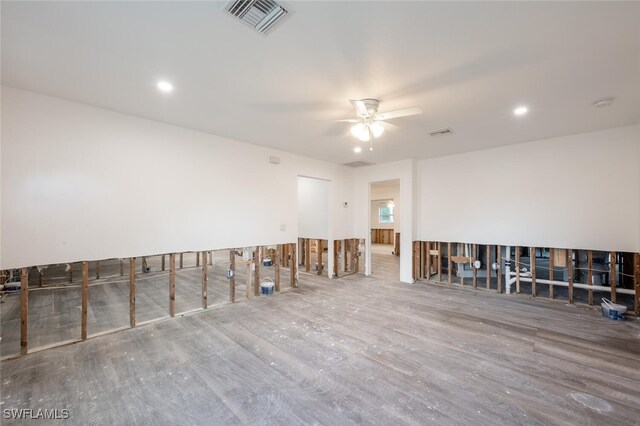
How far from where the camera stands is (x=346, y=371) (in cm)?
250

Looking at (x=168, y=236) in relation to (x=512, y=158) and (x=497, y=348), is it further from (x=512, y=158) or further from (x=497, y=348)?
(x=512, y=158)

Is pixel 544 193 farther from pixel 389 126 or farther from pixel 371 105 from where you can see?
pixel 371 105

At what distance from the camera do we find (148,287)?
527 cm

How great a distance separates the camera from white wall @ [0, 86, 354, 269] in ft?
9.33

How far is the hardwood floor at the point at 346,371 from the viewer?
1.98m

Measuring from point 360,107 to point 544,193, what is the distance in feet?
13.7

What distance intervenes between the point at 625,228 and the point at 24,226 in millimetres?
8309

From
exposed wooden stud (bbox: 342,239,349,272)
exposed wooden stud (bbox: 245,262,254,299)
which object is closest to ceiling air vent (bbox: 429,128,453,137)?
exposed wooden stud (bbox: 342,239,349,272)

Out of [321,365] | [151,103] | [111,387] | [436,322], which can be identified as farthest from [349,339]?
[151,103]

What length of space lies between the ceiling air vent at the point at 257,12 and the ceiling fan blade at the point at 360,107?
1.28 meters

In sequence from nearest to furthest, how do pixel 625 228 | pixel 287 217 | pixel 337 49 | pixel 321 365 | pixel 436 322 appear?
pixel 337 49 → pixel 321 365 → pixel 436 322 → pixel 625 228 → pixel 287 217

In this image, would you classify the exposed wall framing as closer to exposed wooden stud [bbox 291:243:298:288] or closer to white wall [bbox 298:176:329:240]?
white wall [bbox 298:176:329:240]

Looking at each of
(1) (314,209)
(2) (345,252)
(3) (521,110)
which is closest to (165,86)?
(3) (521,110)

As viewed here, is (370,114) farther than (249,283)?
No
